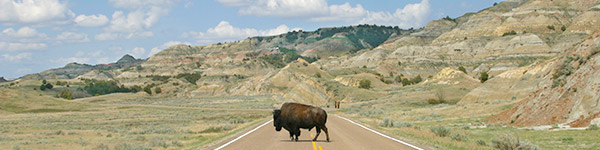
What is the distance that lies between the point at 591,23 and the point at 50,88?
17871 cm

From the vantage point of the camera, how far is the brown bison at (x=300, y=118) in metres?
17.7

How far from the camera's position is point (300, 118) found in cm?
1784

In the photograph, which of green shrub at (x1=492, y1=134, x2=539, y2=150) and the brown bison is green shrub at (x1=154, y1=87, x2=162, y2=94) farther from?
green shrub at (x1=492, y1=134, x2=539, y2=150)

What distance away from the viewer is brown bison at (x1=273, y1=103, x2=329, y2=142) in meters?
17.7

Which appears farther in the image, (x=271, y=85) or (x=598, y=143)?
(x=271, y=85)

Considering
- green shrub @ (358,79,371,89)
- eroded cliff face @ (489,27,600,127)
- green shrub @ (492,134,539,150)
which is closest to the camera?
green shrub @ (492,134,539,150)

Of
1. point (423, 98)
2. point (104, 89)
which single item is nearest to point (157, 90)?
point (104, 89)

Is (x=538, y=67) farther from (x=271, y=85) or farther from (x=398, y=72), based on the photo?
(x=398, y=72)

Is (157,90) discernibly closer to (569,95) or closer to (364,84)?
(364,84)

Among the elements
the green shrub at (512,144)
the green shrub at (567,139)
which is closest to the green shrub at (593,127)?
the green shrub at (567,139)

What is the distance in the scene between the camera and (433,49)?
175 meters

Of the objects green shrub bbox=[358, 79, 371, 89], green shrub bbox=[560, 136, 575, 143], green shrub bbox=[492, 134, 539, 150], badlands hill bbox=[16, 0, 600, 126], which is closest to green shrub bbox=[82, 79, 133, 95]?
badlands hill bbox=[16, 0, 600, 126]

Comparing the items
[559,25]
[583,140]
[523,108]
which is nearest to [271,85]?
[523,108]

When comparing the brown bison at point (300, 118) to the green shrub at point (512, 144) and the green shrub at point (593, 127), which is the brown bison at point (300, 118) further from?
the green shrub at point (593, 127)
